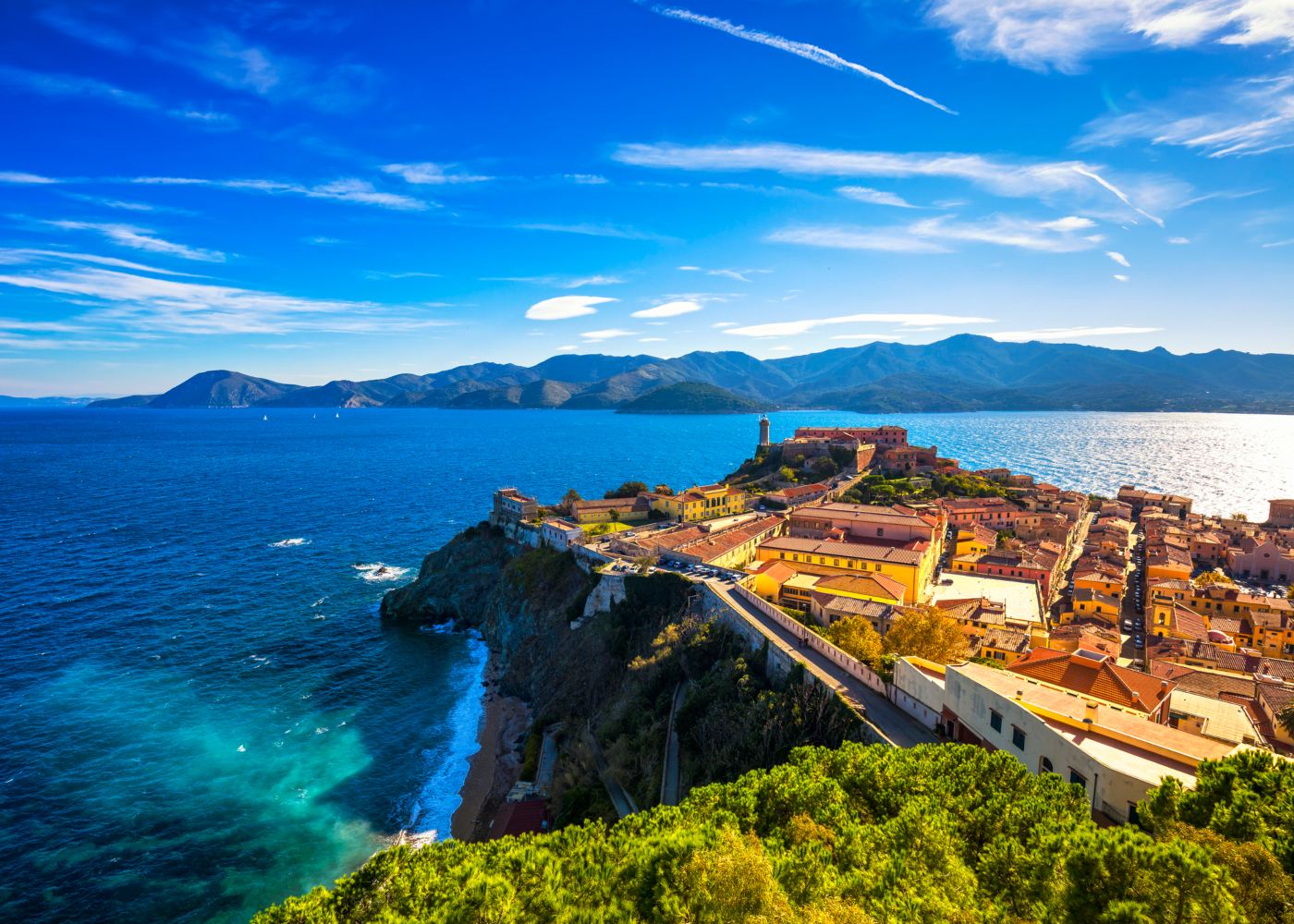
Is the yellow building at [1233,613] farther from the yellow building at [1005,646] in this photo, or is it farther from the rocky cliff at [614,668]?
the rocky cliff at [614,668]

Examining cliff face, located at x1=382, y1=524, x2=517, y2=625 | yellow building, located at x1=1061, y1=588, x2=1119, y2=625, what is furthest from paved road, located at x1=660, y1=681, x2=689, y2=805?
yellow building, located at x1=1061, y1=588, x2=1119, y2=625

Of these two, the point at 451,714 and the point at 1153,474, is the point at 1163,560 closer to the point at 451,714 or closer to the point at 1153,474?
the point at 451,714

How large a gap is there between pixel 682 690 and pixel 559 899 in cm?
2486

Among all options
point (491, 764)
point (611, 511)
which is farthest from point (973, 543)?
point (491, 764)

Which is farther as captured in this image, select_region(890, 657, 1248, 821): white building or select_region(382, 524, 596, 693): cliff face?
select_region(382, 524, 596, 693): cliff face

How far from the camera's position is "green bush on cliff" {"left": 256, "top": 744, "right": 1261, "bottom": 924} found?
11766 mm

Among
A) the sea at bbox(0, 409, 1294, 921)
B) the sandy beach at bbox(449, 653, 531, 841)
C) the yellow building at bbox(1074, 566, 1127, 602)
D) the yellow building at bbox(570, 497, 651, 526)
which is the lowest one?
the sandy beach at bbox(449, 653, 531, 841)

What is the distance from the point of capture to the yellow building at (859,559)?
51906 mm

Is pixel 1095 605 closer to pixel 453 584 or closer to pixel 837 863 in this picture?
pixel 837 863

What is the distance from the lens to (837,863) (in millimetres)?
14930

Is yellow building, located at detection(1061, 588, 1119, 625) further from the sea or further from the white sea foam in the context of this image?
the white sea foam

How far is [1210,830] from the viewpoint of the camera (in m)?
13.1

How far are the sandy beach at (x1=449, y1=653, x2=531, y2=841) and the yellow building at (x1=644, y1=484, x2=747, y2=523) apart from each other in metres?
28.4

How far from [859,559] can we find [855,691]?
82.9ft
